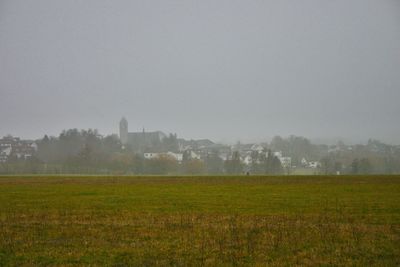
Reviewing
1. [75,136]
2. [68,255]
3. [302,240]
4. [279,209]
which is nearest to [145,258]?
[68,255]

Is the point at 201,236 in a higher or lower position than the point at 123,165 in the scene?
lower

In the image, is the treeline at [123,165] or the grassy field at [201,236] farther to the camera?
the treeline at [123,165]

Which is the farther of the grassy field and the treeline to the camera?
the treeline

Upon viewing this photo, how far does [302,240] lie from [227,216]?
7.10m

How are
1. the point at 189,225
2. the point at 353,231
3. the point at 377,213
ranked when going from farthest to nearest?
the point at 377,213 < the point at 189,225 < the point at 353,231

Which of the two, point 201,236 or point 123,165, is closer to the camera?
point 201,236

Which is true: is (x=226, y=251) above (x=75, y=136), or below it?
below

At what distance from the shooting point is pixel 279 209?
25.5m

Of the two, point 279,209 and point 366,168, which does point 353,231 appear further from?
point 366,168

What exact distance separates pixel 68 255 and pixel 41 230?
522cm

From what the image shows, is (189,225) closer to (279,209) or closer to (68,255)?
(68,255)

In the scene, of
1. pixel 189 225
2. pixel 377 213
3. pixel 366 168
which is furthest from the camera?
pixel 366 168

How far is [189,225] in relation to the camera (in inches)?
747

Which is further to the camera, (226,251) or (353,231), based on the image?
(353,231)
